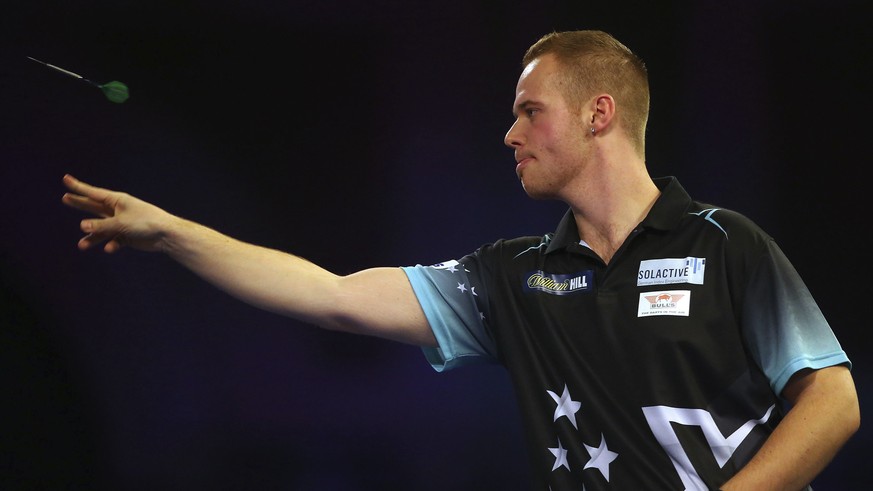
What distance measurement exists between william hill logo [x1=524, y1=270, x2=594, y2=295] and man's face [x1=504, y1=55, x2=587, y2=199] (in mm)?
185

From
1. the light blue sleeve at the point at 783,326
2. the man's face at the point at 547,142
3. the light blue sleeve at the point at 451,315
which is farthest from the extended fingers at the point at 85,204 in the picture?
the light blue sleeve at the point at 783,326

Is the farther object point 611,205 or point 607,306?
point 611,205

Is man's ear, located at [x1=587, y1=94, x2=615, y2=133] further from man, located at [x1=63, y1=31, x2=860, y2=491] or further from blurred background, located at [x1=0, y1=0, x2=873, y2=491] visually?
blurred background, located at [x1=0, y1=0, x2=873, y2=491]

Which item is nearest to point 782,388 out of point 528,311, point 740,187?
point 528,311

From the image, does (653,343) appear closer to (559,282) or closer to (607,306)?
(607,306)

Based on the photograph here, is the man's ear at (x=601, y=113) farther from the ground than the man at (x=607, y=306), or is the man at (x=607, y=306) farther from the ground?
the man's ear at (x=601, y=113)

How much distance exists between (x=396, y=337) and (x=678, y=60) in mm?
1830

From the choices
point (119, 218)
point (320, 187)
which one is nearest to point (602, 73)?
point (119, 218)

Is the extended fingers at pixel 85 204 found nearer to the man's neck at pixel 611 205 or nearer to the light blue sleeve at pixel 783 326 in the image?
the man's neck at pixel 611 205

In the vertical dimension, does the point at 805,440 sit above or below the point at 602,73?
below

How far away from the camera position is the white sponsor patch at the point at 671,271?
169 cm

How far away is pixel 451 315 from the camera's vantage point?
1891 mm

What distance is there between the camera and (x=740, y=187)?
10.1ft

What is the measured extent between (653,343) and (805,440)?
12.5 inches
